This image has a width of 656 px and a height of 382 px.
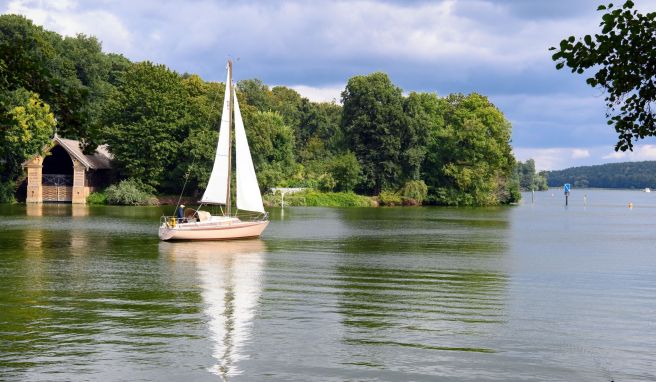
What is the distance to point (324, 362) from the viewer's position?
13.3m

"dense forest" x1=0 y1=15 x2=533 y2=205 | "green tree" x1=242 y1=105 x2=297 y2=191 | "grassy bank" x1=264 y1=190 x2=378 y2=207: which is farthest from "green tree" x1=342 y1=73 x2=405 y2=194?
"green tree" x1=242 y1=105 x2=297 y2=191

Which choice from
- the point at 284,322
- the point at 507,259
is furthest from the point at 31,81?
the point at 507,259

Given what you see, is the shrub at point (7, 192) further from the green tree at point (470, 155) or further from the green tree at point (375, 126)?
the green tree at point (470, 155)

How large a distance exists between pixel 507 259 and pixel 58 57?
82.4 metres

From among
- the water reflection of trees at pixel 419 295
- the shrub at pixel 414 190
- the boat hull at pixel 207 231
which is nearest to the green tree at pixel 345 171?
the shrub at pixel 414 190

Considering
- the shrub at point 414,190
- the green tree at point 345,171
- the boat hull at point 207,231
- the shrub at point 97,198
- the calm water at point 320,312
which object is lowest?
the calm water at point 320,312

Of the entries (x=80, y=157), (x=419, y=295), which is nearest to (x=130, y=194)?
(x=80, y=157)

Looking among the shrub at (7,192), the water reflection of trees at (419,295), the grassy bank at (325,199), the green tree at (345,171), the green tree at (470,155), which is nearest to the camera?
the water reflection of trees at (419,295)

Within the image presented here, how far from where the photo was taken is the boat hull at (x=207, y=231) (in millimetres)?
37094

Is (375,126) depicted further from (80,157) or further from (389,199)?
Answer: (80,157)

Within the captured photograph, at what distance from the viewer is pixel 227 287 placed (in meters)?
22.5

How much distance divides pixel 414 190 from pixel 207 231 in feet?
198

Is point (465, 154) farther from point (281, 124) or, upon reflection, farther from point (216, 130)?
point (216, 130)

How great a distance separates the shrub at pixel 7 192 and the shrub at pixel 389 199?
1817 inches
